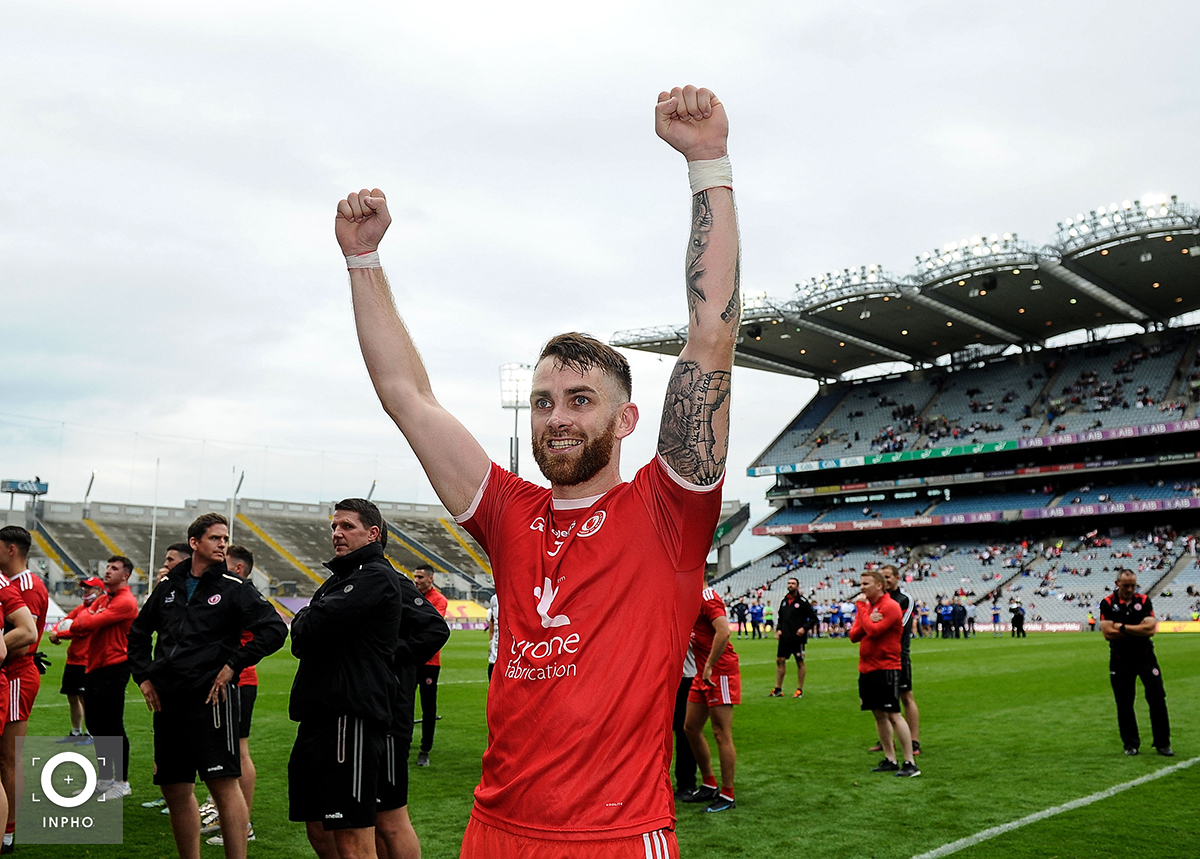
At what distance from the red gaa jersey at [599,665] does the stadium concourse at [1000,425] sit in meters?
40.6

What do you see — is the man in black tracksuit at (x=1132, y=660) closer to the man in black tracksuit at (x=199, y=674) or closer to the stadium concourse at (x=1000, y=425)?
the man in black tracksuit at (x=199, y=674)

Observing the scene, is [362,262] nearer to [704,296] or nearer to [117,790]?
[704,296]

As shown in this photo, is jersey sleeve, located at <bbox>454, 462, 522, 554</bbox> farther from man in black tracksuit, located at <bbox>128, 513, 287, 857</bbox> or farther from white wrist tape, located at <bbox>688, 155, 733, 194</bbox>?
man in black tracksuit, located at <bbox>128, 513, 287, 857</bbox>

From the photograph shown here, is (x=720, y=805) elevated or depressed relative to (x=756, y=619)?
depressed

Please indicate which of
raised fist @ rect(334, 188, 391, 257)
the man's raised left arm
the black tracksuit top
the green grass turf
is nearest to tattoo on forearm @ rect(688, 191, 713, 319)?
the man's raised left arm

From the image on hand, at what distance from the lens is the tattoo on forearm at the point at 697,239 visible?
2.51 m

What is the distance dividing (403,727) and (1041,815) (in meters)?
5.35

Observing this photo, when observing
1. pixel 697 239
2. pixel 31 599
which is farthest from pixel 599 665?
A: pixel 31 599

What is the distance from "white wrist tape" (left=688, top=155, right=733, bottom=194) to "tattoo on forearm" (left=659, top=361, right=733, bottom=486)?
483 millimetres

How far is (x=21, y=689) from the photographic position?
6934 millimetres

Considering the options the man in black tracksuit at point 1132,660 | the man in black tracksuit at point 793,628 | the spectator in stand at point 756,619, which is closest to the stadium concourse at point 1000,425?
the spectator in stand at point 756,619

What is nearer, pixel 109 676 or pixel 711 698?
pixel 711 698

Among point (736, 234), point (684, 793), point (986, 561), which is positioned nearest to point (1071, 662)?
point (684, 793)

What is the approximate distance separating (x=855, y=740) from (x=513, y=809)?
10.5 metres
